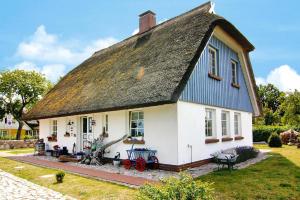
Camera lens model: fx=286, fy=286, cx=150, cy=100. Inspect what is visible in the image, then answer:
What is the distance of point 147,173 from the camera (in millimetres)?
10367

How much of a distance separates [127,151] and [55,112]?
20.3 feet

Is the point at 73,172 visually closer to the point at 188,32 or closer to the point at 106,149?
the point at 106,149

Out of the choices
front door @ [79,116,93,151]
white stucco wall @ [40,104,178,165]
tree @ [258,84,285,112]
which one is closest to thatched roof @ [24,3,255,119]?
white stucco wall @ [40,104,178,165]

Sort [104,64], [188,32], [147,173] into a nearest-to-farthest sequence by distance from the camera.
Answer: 1. [147,173]
2. [188,32]
3. [104,64]

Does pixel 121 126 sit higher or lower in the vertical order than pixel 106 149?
higher

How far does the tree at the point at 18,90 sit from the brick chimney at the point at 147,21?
82.4 feet

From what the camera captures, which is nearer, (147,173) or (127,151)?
(147,173)

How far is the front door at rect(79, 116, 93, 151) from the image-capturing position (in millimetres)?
15211

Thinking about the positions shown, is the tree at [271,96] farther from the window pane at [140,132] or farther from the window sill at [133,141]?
the window sill at [133,141]

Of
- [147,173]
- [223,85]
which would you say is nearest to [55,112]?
[147,173]

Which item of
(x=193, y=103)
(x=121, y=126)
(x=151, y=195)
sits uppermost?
(x=193, y=103)

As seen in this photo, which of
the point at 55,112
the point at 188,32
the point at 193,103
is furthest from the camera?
the point at 55,112

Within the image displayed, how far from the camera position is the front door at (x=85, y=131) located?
1521cm

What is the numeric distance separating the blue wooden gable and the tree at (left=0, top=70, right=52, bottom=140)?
2995 centimetres
